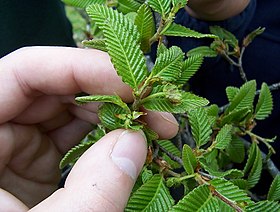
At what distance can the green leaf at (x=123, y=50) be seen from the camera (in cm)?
83

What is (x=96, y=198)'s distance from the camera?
0.79 m

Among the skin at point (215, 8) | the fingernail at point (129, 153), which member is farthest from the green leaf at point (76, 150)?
the skin at point (215, 8)

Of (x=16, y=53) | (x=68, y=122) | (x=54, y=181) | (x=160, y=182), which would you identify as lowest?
(x=54, y=181)

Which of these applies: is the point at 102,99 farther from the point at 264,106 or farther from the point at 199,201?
the point at 264,106

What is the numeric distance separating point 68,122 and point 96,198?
576mm

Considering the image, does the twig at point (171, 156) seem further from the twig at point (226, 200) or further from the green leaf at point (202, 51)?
the green leaf at point (202, 51)

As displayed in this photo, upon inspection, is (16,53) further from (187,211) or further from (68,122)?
(187,211)

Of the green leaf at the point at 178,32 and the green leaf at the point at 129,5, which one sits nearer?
the green leaf at the point at 178,32

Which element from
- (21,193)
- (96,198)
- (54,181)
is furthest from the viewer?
(54,181)

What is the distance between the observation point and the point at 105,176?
32.3 inches

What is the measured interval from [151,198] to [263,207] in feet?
0.75

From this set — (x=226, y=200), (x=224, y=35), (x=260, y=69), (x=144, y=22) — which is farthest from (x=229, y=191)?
(x=260, y=69)

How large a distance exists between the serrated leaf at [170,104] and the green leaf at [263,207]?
0.72 ft

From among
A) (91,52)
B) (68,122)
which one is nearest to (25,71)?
(91,52)
